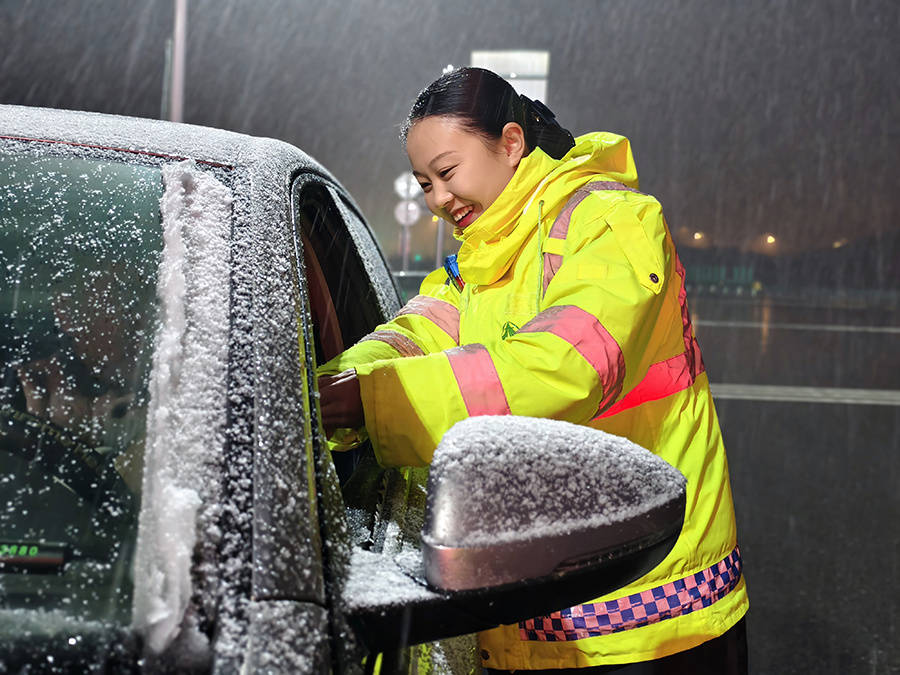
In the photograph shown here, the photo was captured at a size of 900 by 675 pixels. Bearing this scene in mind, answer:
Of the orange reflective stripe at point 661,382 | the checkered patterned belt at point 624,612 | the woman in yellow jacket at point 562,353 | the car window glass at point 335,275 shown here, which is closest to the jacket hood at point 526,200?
the woman in yellow jacket at point 562,353

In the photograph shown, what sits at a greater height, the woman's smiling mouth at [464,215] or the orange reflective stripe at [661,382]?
the woman's smiling mouth at [464,215]

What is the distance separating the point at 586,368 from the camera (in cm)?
122

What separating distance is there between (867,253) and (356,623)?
68.2 meters

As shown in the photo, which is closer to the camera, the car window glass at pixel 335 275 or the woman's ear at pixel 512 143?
the woman's ear at pixel 512 143

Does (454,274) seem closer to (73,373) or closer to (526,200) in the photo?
(526,200)

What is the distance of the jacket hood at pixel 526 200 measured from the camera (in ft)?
5.08

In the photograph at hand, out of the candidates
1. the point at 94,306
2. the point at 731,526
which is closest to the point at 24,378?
the point at 94,306

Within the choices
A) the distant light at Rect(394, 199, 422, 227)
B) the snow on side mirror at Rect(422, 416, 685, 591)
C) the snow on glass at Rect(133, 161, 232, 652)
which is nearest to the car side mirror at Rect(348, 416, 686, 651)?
the snow on side mirror at Rect(422, 416, 685, 591)

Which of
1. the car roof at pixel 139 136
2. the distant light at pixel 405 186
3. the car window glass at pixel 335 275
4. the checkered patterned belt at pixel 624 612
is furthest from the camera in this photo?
the distant light at pixel 405 186

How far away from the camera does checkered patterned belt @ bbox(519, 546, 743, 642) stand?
145 cm

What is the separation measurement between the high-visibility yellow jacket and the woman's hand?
0.02m

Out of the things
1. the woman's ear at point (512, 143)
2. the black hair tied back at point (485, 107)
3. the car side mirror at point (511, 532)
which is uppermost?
the black hair tied back at point (485, 107)

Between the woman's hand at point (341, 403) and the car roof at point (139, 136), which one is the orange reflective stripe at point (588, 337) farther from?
the car roof at point (139, 136)

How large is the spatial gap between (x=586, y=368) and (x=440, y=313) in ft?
2.51
